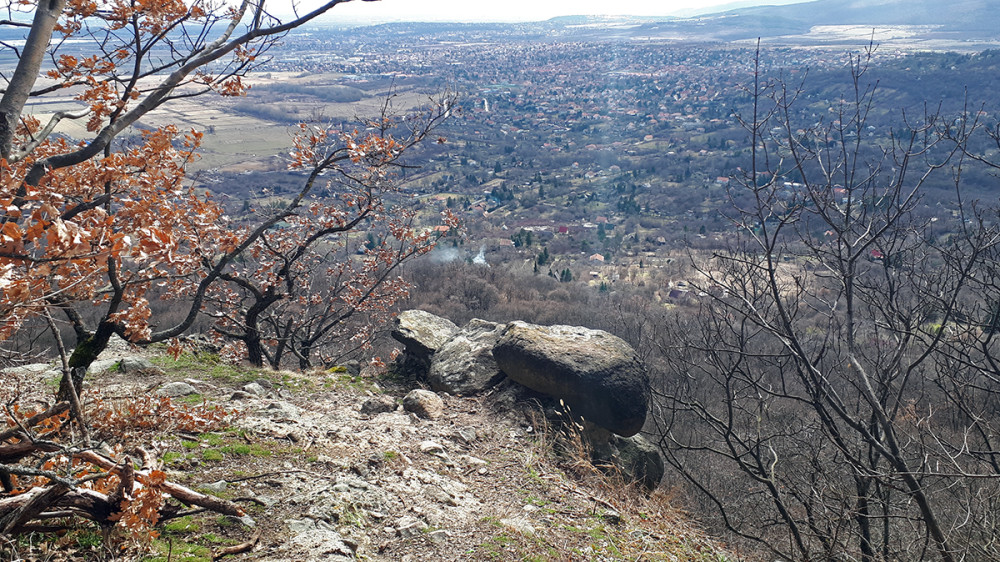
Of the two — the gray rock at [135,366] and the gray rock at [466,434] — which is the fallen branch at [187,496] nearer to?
the gray rock at [466,434]

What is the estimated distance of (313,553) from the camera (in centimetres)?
396

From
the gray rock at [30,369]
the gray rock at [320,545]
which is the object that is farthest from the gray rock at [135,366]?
the gray rock at [320,545]

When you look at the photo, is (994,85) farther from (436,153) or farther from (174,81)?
(174,81)

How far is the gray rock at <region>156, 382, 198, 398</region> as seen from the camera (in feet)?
Answer: 22.6

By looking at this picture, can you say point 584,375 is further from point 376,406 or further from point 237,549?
point 237,549

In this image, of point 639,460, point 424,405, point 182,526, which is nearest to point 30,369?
point 424,405

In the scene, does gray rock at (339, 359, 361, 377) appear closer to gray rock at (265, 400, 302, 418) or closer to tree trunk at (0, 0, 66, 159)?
gray rock at (265, 400, 302, 418)

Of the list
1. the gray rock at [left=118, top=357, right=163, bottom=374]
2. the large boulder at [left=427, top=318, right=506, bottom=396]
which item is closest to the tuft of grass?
the gray rock at [left=118, top=357, right=163, bottom=374]

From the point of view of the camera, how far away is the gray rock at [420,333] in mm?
10117

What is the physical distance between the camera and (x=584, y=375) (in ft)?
27.3

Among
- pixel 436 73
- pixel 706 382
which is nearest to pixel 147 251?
pixel 706 382

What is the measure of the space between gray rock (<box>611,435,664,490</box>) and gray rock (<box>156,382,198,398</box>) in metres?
5.32

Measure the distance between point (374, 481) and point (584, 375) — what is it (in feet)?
12.3

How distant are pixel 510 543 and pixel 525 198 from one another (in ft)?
231
